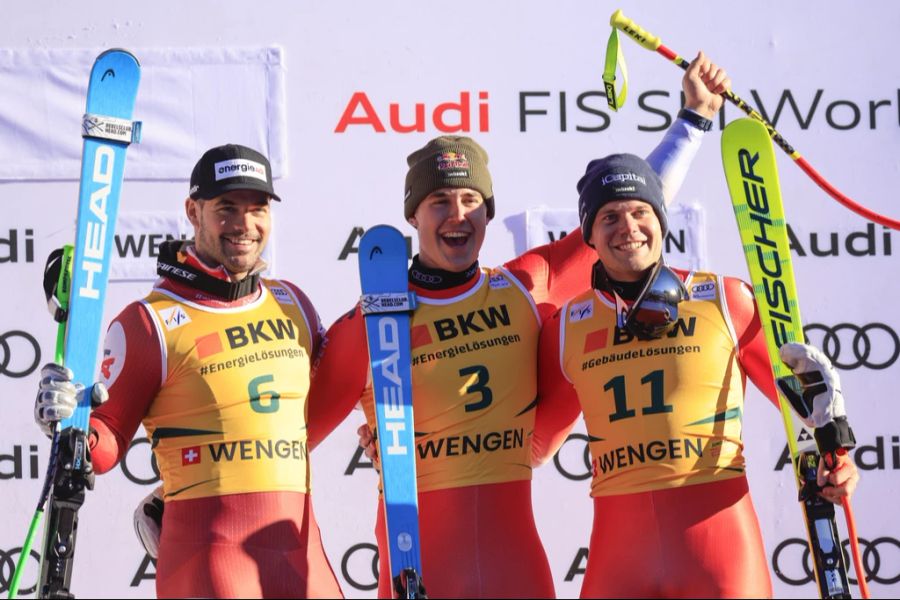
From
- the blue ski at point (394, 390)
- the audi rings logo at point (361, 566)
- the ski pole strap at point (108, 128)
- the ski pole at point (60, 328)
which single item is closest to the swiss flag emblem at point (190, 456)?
the ski pole at point (60, 328)

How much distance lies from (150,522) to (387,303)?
989mm

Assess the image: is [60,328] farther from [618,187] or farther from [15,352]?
[618,187]

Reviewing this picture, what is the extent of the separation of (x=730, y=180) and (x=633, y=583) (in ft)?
4.58

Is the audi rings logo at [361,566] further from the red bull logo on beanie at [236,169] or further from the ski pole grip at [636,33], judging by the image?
the ski pole grip at [636,33]

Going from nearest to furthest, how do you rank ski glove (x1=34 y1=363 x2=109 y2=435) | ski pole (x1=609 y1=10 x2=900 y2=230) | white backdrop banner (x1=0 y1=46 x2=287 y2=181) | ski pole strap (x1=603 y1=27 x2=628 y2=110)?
ski glove (x1=34 y1=363 x2=109 y2=435), ski pole (x1=609 y1=10 x2=900 y2=230), ski pole strap (x1=603 y1=27 x2=628 y2=110), white backdrop banner (x1=0 y1=46 x2=287 y2=181)

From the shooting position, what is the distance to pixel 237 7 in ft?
16.2

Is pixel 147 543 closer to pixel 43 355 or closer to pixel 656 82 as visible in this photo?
pixel 43 355

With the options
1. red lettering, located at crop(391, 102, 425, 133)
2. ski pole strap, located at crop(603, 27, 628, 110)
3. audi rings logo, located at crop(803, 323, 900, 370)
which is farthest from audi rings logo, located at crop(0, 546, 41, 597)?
audi rings logo, located at crop(803, 323, 900, 370)

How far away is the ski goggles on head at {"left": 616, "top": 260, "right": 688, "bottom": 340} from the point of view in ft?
11.5

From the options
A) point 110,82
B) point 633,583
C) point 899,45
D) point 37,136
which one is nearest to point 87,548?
point 37,136

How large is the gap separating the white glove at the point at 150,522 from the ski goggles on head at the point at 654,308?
1525 mm

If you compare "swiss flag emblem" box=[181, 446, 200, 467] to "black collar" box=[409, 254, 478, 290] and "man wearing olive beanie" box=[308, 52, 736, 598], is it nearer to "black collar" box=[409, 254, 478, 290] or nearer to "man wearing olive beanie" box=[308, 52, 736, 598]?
"man wearing olive beanie" box=[308, 52, 736, 598]

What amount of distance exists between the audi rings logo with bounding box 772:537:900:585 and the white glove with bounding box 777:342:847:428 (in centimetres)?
172

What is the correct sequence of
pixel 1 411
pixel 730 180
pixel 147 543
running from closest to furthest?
pixel 147 543 < pixel 730 180 < pixel 1 411
